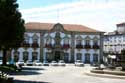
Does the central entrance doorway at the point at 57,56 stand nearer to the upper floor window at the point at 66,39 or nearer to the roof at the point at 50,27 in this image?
the upper floor window at the point at 66,39

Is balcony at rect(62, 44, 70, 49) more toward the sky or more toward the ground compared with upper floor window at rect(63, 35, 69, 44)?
more toward the ground

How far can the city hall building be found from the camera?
94062mm

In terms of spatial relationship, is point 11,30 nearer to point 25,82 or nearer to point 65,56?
point 25,82

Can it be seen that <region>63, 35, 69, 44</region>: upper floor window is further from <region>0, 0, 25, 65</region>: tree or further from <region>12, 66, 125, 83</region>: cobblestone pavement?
<region>0, 0, 25, 65</region>: tree

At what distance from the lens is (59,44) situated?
315ft

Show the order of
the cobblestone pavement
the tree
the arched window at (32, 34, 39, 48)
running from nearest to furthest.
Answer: the cobblestone pavement → the tree → the arched window at (32, 34, 39, 48)

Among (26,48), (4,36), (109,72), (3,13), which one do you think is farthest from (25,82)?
(26,48)

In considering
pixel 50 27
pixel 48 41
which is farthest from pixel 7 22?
pixel 50 27

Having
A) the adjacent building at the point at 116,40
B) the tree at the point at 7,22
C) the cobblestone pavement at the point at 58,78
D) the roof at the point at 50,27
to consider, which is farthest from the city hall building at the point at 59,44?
the tree at the point at 7,22

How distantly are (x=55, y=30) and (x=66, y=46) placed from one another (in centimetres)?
465

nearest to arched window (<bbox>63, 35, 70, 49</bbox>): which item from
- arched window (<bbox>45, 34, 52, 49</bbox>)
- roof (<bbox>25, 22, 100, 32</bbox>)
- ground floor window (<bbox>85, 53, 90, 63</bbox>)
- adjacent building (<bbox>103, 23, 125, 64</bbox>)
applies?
roof (<bbox>25, 22, 100, 32</bbox>)

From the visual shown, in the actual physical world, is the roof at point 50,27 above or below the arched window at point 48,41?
above

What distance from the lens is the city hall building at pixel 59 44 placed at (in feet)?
309

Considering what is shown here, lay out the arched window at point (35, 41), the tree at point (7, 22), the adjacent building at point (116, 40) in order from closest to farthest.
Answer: the tree at point (7, 22), the arched window at point (35, 41), the adjacent building at point (116, 40)
